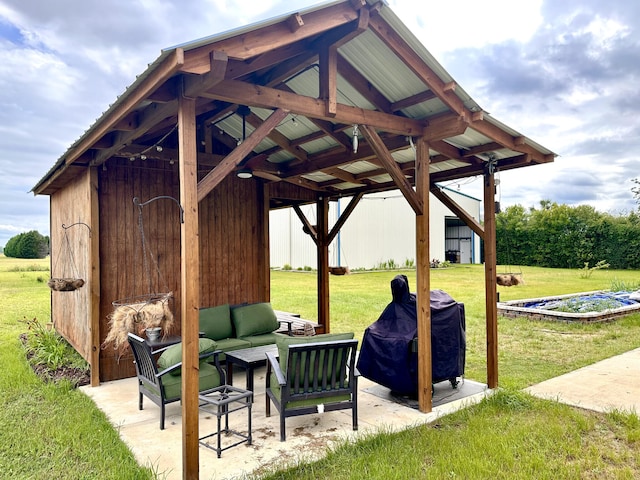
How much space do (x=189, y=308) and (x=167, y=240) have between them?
304 cm

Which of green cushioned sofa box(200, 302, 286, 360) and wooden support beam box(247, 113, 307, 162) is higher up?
wooden support beam box(247, 113, 307, 162)

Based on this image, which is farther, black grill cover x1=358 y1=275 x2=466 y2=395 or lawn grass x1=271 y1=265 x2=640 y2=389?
lawn grass x1=271 y1=265 x2=640 y2=389

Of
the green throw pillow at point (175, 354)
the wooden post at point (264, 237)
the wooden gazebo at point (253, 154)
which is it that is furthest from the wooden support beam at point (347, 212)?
the green throw pillow at point (175, 354)

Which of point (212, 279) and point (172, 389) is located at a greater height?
point (212, 279)

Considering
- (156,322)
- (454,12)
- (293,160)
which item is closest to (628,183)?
(454,12)

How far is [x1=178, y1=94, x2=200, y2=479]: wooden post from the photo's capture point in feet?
8.87

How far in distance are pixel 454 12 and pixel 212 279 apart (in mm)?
5491

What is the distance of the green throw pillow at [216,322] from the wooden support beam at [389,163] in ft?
9.29

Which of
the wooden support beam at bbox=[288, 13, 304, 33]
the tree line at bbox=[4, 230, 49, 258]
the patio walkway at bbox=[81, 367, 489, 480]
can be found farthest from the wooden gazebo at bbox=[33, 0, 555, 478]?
the tree line at bbox=[4, 230, 49, 258]

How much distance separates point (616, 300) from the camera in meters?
9.51

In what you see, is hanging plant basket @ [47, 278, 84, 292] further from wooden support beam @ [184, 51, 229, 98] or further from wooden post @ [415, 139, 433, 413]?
wooden post @ [415, 139, 433, 413]

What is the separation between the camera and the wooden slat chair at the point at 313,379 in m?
3.39

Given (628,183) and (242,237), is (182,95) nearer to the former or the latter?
(242,237)

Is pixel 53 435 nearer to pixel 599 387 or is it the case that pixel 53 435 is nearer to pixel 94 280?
pixel 94 280
